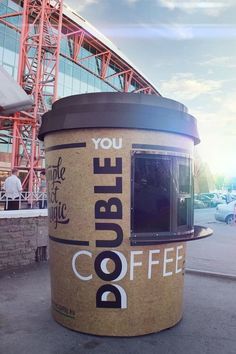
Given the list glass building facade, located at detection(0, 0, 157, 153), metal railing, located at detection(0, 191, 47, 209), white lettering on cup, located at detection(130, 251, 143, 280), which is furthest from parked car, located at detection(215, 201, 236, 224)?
white lettering on cup, located at detection(130, 251, 143, 280)

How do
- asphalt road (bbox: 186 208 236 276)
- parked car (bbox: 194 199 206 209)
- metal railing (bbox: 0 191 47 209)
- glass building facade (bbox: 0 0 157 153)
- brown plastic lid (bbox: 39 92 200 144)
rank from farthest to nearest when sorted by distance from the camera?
parked car (bbox: 194 199 206 209) → glass building facade (bbox: 0 0 157 153) → metal railing (bbox: 0 191 47 209) → asphalt road (bbox: 186 208 236 276) → brown plastic lid (bbox: 39 92 200 144)

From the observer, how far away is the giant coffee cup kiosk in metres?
4.21

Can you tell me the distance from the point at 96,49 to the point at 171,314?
37784mm

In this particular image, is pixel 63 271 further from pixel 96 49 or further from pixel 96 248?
pixel 96 49

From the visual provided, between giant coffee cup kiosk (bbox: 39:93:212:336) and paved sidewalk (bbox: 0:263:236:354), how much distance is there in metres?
0.21

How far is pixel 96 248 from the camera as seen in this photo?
167 inches

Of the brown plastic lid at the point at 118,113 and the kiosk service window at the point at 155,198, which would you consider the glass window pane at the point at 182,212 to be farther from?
the brown plastic lid at the point at 118,113

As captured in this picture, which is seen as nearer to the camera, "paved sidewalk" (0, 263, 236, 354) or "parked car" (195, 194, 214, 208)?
"paved sidewalk" (0, 263, 236, 354)

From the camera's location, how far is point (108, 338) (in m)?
4.24

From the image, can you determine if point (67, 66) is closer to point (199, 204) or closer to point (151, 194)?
point (199, 204)

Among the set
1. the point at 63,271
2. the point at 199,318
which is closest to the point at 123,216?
the point at 63,271

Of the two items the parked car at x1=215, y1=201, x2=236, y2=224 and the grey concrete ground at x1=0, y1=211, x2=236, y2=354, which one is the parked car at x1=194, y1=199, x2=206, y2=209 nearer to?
the parked car at x1=215, y1=201, x2=236, y2=224

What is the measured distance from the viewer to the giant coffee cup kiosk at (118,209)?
4.21 meters

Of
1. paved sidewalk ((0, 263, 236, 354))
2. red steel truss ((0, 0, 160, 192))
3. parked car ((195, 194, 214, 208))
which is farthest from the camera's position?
parked car ((195, 194, 214, 208))
